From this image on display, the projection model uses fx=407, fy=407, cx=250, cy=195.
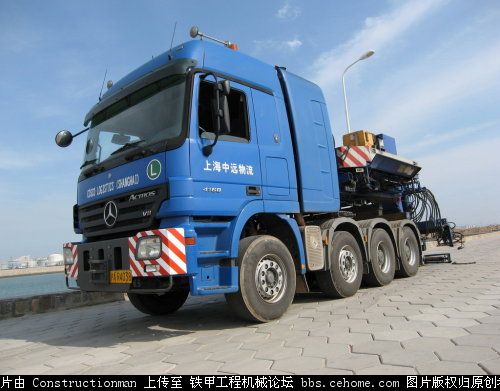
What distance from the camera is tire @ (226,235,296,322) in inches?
181

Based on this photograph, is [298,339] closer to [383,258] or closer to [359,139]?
[383,258]

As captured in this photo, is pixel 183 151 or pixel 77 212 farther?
pixel 77 212

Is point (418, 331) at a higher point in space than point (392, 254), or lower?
lower

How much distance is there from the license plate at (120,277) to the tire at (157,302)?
1726mm

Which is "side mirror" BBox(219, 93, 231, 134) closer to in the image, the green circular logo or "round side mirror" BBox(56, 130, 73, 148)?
the green circular logo

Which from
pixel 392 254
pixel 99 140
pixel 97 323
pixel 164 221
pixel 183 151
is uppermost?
pixel 99 140

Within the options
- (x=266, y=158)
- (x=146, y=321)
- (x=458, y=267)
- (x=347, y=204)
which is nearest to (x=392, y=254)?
(x=347, y=204)

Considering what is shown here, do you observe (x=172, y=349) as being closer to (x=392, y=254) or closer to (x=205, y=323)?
(x=205, y=323)

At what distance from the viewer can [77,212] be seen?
18.7ft

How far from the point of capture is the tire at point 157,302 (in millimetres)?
6152

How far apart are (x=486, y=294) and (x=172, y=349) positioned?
431 centimetres

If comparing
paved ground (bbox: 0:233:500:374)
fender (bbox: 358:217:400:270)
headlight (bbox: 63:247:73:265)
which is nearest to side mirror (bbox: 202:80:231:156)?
paved ground (bbox: 0:233:500:374)

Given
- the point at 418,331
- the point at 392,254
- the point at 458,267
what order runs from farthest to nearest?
the point at 458,267 < the point at 392,254 < the point at 418,331

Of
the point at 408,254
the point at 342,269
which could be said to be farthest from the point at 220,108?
the point at 408,254
